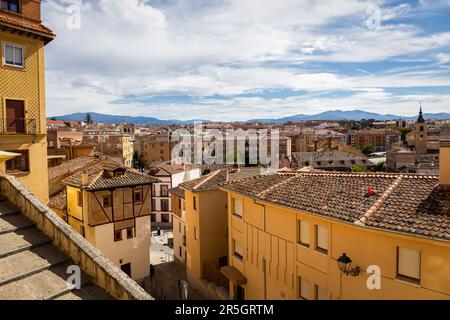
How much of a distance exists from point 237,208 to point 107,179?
1076cm

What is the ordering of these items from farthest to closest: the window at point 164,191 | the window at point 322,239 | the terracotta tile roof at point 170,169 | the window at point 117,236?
the window at point 164,191
the terracotta tile roof at point 170,169
the window at point 117,236
the window at point 322,239

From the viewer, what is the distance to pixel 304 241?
45.1 feet

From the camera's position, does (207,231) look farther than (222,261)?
No

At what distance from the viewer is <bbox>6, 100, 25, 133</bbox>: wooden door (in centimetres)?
1611

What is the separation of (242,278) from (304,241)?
217 inches

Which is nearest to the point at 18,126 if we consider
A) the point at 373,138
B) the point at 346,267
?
the point at 346,267

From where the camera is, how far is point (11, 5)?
52.2 ft

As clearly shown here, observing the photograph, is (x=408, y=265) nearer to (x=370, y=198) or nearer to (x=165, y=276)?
(x=370, y=198)

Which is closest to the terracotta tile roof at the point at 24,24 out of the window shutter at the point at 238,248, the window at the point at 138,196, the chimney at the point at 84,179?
the chimney at the point at 84,179

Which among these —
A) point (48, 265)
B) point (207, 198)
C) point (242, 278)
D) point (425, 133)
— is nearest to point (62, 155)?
point (207, 198)

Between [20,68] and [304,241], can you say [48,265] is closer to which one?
[304,241]

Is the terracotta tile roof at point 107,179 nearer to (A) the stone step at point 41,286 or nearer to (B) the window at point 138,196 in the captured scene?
(B) the window at point 138,196

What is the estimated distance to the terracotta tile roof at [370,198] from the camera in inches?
390

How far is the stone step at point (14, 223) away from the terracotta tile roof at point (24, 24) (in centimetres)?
1282
